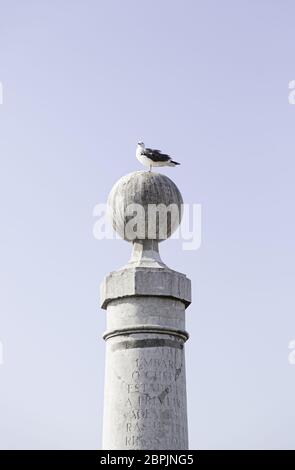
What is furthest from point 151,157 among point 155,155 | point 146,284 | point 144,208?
point 146,284

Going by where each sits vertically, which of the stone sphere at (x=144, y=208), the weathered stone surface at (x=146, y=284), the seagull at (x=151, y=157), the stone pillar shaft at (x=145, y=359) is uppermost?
the seagull at (x=151, y=157)

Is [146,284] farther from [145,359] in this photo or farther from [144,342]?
[145,359]

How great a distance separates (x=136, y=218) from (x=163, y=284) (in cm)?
88

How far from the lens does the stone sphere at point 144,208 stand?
11414 millimetres

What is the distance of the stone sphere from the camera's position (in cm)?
1141

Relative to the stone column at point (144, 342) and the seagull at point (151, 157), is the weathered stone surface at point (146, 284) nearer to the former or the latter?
the stone column at point (144, 342)

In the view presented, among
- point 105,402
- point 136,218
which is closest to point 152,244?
point 136,218

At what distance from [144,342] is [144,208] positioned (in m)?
1.62

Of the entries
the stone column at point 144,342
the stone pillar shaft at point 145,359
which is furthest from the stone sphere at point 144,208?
the stone pillar shaft at point 145,359

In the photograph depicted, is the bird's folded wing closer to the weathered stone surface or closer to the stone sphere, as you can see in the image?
the stone sphere

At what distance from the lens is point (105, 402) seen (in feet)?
36.6

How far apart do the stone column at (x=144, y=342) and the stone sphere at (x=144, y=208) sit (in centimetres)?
1
